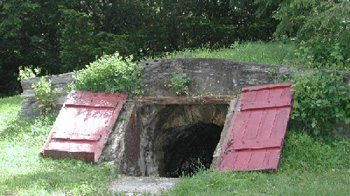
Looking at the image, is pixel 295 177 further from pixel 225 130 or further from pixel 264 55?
pixel 264 55

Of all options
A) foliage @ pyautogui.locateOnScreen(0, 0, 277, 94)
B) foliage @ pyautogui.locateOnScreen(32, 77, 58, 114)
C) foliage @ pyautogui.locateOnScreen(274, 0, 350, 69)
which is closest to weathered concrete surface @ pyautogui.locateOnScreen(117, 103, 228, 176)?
foliage @ pyautogui.locateOnScreen(274, 0, 350, 69)

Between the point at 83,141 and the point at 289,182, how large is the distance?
3.62 meters

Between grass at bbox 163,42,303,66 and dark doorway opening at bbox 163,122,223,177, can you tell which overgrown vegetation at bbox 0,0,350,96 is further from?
dark doorway opening at bbox 163,122,223,177

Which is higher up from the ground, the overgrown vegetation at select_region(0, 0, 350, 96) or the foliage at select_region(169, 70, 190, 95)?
the foliage at select_region(169, 70, 190, 95)

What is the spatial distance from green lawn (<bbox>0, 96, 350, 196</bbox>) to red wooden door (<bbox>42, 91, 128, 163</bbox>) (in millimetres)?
219

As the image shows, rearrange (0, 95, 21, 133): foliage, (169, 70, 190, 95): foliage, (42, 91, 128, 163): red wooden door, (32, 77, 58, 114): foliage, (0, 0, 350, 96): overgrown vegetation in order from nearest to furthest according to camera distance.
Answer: (42, 91, 128, 163): red wooden door → (169, 70, 190, 95): foliage → (32, 77, 58, 114): foliage → (0, 95, 21, 133): foliage → (0, 0, 350, 96): overgrown vegetation

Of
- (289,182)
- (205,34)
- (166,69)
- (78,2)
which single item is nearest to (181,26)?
(205,34)

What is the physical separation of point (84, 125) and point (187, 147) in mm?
3995

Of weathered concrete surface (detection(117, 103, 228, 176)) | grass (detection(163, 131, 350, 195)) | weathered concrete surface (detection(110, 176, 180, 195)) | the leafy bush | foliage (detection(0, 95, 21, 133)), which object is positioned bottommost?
foliage (detection(0, 95, 21, 133))

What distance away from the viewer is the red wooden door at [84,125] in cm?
764

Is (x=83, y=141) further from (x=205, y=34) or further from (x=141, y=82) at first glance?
(x=205, y=34)

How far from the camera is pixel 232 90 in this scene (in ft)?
27.0

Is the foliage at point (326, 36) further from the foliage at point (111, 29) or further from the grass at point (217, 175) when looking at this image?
the foliage at point (111, 29)

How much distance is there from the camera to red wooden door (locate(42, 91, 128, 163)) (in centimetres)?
764
